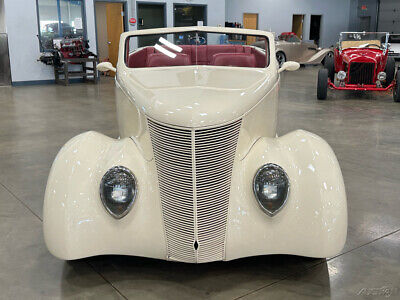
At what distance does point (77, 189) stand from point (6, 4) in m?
12.0

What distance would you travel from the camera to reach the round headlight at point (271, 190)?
236 cm

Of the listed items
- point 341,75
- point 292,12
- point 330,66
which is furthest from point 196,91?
point 292,12

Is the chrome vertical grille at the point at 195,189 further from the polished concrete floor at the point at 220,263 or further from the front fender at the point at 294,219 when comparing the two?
the polished concrete floor at the point at 220,263

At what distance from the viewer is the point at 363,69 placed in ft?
31.3

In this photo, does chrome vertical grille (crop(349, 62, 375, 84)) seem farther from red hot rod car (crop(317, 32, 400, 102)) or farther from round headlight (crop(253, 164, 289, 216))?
round headlight (crop(253, 164, 289, 216))

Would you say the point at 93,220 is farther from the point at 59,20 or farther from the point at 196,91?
the point at 59,20

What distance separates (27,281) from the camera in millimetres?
2516

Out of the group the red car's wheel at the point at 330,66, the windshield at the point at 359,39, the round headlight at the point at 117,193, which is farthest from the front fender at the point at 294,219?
the windshield at the point at 359,39

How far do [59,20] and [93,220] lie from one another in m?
12.3

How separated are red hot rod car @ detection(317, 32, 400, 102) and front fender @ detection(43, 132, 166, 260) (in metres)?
7.54

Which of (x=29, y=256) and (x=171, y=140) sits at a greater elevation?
(x=171, y=140)

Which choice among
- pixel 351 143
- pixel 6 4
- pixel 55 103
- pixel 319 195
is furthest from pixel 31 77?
pixel 319 195

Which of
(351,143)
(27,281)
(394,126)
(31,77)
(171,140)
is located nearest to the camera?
(171,140)

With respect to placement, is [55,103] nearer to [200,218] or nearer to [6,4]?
[6,4]
